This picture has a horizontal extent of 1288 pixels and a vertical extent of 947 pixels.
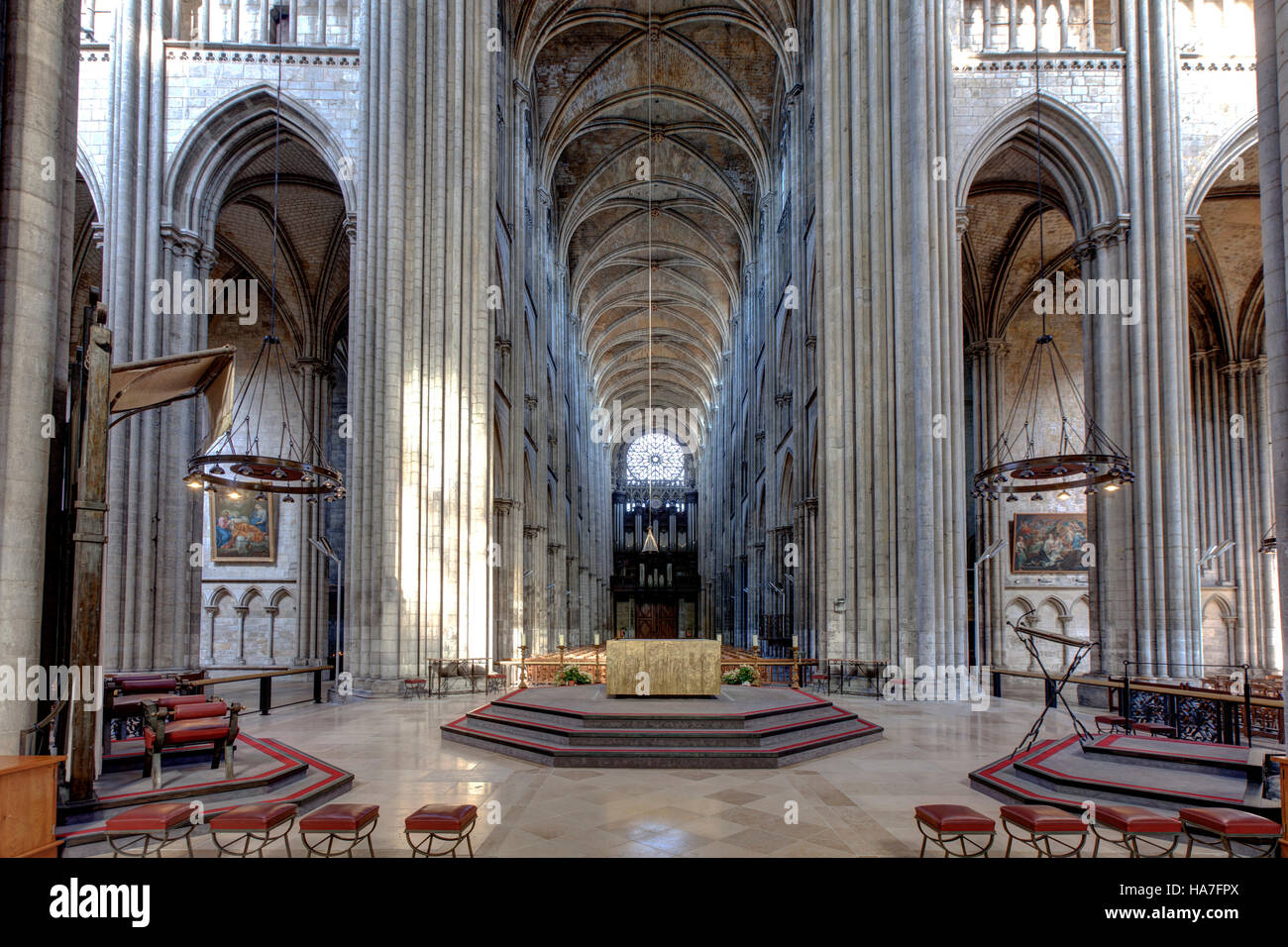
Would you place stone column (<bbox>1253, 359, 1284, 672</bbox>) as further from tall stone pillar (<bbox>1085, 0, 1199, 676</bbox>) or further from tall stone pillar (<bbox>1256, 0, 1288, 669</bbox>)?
tall stone pillar (<bbox>1256, 0, 1288, 669</bbox>)

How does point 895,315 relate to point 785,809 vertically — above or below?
above

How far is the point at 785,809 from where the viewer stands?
731 centimetres

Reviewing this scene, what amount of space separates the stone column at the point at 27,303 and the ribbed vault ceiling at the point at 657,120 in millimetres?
21783

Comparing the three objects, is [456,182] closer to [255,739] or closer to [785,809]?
[255,739]

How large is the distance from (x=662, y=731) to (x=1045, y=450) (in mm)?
22309

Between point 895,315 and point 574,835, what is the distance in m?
13.8

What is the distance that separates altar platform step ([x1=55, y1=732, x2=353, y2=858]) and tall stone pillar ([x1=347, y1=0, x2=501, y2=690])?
7.94m

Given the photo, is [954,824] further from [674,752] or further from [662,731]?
[662,731]

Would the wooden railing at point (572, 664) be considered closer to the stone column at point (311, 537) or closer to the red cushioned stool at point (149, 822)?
the stone column at point (311, 537)

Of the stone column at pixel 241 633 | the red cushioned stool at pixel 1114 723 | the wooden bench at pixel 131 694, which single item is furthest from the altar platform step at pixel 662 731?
the stone column at pixel 241 633

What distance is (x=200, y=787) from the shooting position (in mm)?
7277

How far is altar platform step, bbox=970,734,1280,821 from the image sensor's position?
7176 mm
